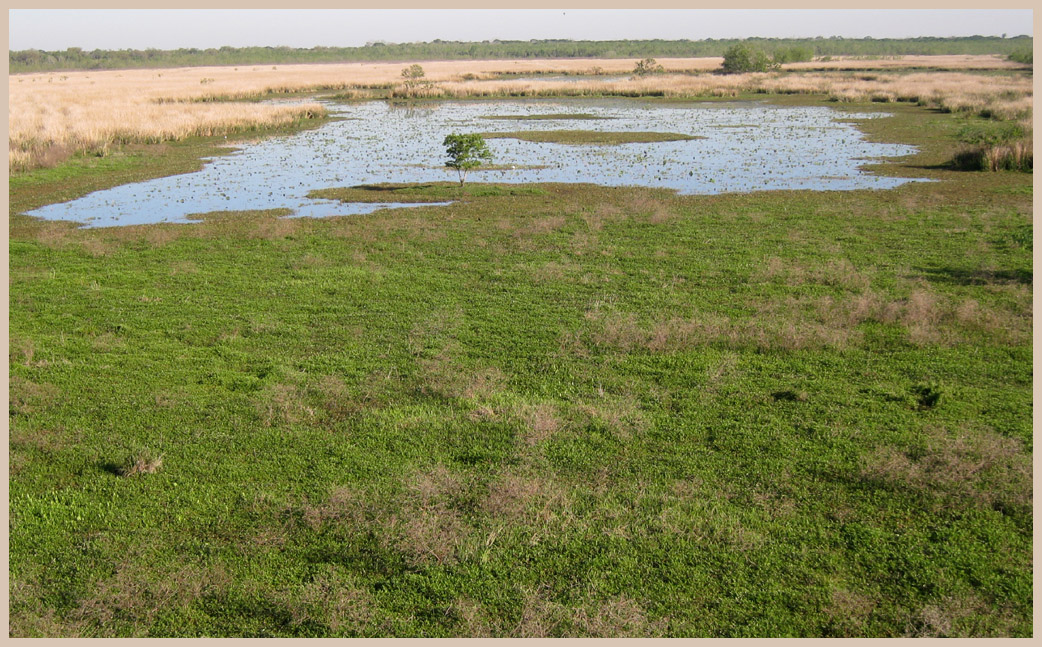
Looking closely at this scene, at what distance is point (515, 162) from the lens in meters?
32.2

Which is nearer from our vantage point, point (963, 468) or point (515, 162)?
point (963, 468)

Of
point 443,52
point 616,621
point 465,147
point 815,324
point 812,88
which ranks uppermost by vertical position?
point 443,52

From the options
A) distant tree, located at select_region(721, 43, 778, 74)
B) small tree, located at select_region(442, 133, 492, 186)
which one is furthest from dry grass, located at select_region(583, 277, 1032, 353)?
distant tree, located at select_region(721, 43, 778, 74)

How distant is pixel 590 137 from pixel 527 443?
32.7 metres

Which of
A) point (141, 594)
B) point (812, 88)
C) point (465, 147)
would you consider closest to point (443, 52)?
point (812, 88)

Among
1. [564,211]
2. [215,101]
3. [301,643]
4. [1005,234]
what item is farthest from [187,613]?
[215,101]

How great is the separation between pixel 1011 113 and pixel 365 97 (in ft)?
164

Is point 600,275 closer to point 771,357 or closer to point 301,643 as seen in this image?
point 771,357

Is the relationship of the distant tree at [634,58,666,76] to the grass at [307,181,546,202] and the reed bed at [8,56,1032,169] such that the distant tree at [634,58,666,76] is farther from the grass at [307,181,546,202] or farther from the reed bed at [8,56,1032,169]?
the grass at [307,181,546,202]

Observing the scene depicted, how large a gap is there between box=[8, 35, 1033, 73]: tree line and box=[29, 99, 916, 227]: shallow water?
99.2 meters

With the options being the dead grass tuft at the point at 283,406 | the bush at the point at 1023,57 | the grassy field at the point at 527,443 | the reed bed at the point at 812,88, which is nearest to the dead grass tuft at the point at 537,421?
the grassy field at the point at 527,443

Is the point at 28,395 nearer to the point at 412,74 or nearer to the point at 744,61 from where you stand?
the point at 412,74

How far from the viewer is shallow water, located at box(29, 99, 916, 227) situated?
24.4 m

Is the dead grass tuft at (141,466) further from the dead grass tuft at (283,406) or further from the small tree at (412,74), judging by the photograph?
the small tree at (412,74)
